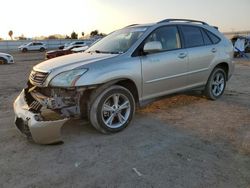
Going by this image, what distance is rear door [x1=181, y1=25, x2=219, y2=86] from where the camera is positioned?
595cm

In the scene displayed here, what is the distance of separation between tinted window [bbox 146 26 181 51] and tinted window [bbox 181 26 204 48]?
0.80 ft

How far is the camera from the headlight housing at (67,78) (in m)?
4.29

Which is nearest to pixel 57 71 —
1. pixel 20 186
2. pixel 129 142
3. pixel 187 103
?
pixel 129 142

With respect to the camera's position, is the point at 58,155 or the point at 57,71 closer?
the point at 58,155

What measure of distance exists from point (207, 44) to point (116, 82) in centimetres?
273

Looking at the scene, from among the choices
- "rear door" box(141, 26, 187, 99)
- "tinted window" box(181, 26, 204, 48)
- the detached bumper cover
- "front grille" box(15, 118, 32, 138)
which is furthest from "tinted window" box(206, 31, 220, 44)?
"front grille" box(15, 118, 32, 138)

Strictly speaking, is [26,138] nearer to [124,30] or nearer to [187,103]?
[124,30]

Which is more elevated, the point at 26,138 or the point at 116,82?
the point at 116,82

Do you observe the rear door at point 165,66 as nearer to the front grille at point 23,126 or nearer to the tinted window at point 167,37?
the tinted window at point 167,37

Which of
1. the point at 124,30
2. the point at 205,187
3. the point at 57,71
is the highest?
the point at 124,30

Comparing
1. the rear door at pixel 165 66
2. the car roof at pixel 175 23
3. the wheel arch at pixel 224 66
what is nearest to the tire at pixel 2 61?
the car roof at pixel 175 23

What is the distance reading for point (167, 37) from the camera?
18.5 feet

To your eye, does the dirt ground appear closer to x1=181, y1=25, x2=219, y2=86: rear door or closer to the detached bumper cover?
the detached bumper cover

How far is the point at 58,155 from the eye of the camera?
396 centimetres
